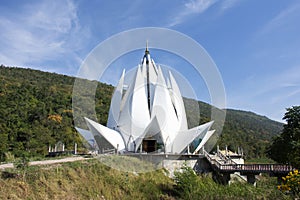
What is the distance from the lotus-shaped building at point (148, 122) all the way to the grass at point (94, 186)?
5.38 metres

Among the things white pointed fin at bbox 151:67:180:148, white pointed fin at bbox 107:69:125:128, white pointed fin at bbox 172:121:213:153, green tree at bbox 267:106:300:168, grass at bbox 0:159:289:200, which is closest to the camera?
grass at bbox 0:159:289:200

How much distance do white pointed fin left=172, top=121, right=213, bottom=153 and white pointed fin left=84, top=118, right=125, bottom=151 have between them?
375 centimetres

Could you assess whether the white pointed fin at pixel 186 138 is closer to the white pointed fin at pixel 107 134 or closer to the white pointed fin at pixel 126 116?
the white pointed fin at pixel 126 116

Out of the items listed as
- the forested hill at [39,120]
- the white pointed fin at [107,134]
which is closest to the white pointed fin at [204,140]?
the forested hill at [39,120]

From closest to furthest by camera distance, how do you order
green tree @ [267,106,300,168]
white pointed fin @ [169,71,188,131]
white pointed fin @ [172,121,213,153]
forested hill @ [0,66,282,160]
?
green tree @ [267,106,300,168]
white pointed fin @ [172,121,213,153]
white pointed fin @ [169,71,188,131]
forested hill @ [0,66,282,160]

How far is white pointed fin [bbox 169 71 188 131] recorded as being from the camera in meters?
23.1

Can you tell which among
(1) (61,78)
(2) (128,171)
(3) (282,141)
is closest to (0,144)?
(2) (128,171)

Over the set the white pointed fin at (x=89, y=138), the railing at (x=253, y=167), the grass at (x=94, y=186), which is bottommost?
the grass at (x=94, y=186)

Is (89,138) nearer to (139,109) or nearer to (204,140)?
(139,109)

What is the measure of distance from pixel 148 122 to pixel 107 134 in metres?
3.10

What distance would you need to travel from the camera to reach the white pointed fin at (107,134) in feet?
67.3

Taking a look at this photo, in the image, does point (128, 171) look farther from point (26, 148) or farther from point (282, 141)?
point (26, 148)

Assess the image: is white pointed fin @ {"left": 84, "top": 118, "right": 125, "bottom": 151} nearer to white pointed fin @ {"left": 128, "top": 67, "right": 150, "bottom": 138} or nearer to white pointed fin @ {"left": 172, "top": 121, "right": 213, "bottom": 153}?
white pointed fin @ {"left": 128, "top": 67, "right": 150, "bottom": 138}

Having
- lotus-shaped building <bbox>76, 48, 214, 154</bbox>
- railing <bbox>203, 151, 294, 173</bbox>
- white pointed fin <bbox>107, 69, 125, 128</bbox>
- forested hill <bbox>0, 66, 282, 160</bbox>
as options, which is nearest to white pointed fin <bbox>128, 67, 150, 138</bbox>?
lotus-shaped building <bbox>76, 48, 214, 154</bbox>
